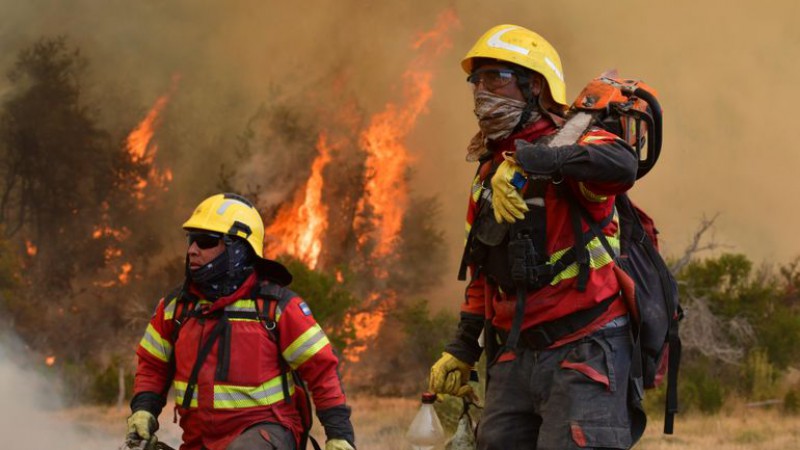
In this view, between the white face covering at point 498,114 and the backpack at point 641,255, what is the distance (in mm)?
215

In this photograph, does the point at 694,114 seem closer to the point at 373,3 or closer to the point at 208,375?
the point at 373,3

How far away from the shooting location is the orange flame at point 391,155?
46.9ft

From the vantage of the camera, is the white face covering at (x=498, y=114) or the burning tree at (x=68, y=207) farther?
the burning tree at (x=68, y=207)

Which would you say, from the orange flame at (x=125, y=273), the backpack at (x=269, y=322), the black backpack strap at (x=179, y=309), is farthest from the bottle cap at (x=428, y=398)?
the orange flame at (x=125, y=273)

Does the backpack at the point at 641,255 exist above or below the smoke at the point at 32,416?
above

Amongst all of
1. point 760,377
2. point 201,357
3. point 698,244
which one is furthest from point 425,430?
point 698,244

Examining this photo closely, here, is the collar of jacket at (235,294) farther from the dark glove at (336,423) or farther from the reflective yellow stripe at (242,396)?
the dark glove at (336,423)

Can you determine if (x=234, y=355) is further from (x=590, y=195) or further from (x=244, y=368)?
(x=590, y=195)

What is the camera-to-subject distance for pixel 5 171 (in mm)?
13430

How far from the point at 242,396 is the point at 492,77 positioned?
1.88 m

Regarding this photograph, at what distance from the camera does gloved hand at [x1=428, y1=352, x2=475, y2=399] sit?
4203mm

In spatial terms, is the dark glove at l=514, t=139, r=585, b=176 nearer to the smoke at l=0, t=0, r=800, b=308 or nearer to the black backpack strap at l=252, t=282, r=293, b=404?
the black backpack strap at l=252, t=282, r=293, b=404

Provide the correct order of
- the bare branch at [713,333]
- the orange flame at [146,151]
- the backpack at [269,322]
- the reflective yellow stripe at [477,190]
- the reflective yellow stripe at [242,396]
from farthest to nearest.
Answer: the orange flame at [146,151]
the bare branch at [713,333]
the backpack at [269,322]
the reflective yellow stripe at [242,396]
the reflective yellow stripe at [477,190]

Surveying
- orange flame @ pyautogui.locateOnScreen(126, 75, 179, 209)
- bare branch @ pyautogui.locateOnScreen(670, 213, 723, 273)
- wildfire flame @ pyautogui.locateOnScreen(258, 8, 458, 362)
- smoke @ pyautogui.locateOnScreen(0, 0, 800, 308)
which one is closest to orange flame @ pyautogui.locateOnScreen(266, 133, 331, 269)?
wildfire flame @ pyautogui.locateOnScreen(258, 8, 458, 362)
